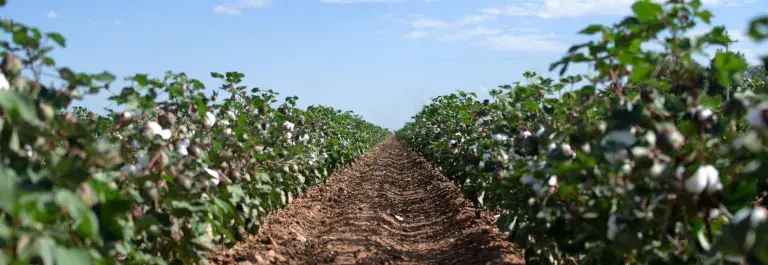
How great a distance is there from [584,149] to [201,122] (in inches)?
93.2

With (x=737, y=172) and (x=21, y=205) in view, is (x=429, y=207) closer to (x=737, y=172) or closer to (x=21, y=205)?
(x=737, y=172)

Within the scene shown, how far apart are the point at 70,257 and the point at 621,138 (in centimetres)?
164

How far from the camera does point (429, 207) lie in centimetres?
875

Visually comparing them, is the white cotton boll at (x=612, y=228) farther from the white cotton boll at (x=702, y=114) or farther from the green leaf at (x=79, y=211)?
the green leaf at (x=79, y=211)

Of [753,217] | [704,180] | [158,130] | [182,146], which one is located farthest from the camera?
[182,146]

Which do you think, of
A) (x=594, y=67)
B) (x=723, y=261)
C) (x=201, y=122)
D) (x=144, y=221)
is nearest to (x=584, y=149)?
(x=594, y=67)

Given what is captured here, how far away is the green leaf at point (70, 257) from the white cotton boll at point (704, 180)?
1.69m

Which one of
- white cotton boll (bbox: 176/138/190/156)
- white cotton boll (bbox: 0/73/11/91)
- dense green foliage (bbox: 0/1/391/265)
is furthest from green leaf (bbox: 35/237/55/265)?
white cotton boll (bbox: 176/138/190/156)

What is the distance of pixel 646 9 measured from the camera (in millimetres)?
2312

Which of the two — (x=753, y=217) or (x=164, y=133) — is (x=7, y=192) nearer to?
(x=164, y=133)

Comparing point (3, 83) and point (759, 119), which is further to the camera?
point (3, 83)

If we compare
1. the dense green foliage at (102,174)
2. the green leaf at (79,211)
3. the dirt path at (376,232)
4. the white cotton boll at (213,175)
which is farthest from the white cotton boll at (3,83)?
the dirt path at (376,232)

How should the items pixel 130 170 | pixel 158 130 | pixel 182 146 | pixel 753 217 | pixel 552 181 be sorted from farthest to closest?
1. pixel 182 146
2. pixel 158 130
3. pixel 552 181
4. pixel 130 170
5. pixel 753 217

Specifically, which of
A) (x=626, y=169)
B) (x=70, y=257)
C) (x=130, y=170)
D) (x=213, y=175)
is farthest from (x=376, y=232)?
(x=70, y=257)
